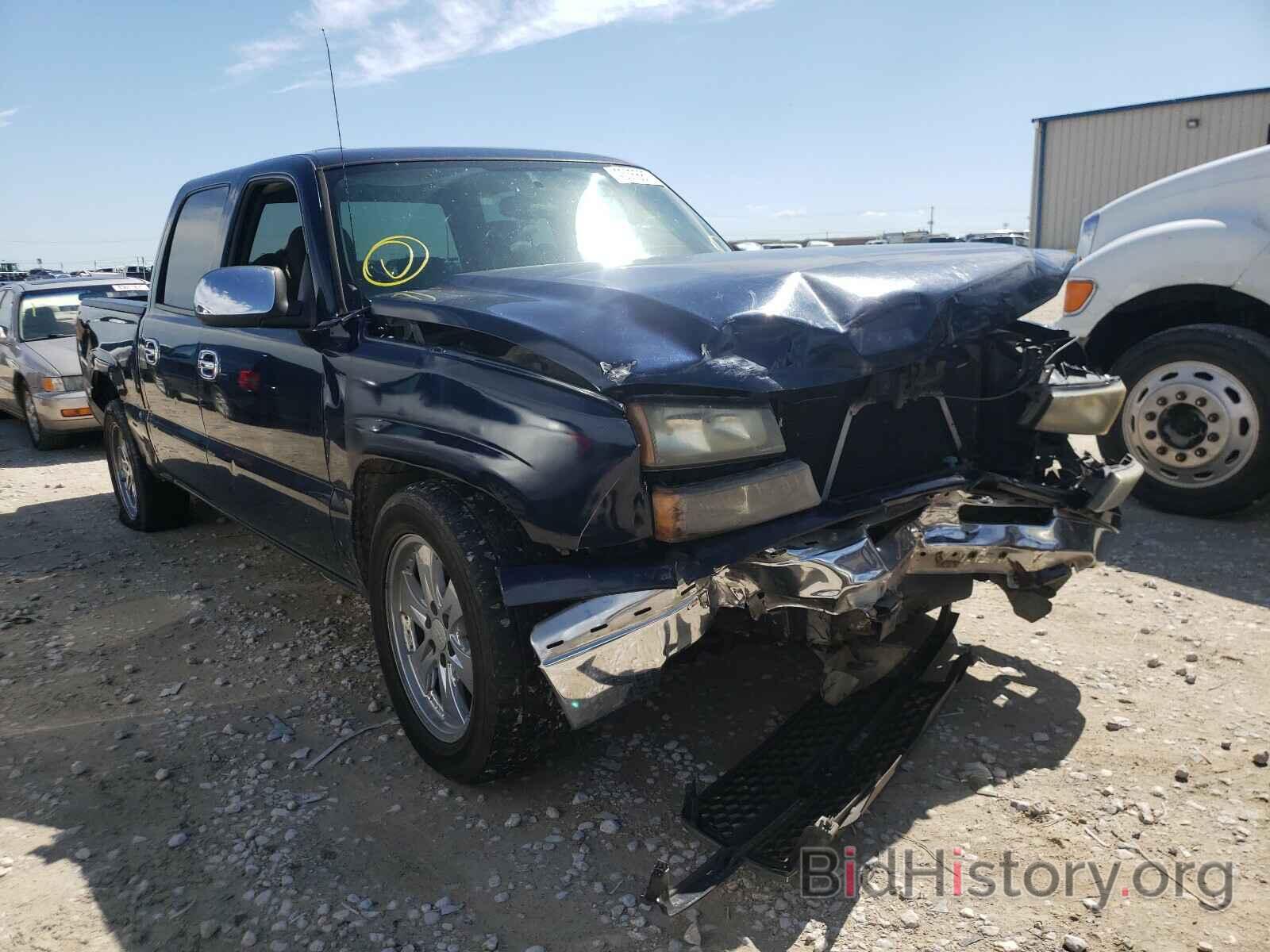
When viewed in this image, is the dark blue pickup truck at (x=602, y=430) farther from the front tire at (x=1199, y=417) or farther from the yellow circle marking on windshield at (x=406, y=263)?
the front tire at (x=1199, y=417)

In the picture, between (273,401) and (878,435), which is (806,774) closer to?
(878,435)

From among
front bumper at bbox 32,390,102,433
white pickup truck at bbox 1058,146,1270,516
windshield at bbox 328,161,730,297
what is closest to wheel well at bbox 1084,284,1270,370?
white pickup truck at bbox 1058,146,1270,516

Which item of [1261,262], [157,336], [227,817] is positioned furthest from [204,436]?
[1261,262]

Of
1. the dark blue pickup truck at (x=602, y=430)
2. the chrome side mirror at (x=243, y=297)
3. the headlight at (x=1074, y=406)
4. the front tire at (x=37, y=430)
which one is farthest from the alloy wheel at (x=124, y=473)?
the headlight at (x=1074, y=406)

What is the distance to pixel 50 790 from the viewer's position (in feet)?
9.49

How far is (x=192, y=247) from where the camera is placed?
4488 mm

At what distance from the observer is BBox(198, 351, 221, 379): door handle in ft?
12.7

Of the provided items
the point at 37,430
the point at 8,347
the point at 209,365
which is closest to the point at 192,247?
the point at 209,365

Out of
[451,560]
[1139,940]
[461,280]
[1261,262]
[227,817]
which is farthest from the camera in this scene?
[1261,262]

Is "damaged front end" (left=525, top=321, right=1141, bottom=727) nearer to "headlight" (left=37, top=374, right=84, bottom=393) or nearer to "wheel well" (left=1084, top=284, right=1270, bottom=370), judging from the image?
"wheel well" (left=1084, top=284, right=1270, bottom=370)

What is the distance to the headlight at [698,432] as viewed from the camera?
87.0 inches

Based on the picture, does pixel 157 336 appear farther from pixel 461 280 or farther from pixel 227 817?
pixel 227 817

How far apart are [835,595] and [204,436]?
3.10 metres

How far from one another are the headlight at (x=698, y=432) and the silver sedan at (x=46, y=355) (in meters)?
7.94
